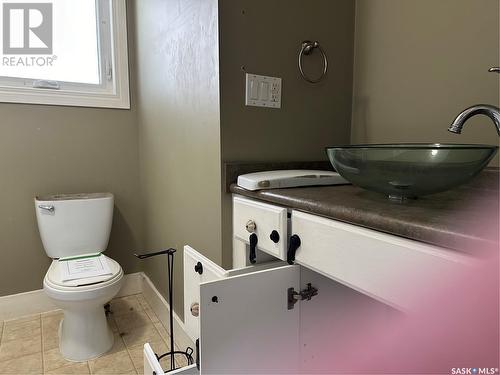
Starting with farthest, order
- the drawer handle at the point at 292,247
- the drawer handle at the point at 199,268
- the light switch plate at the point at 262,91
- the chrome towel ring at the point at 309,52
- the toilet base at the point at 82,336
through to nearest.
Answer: the toilet base at the point at 82,336, the chrome towel ring at the point at 309,52, the light switch plate at the point at 262,91, the drawer handle at the point at 199,268, the drawer handle at the point at 292,247

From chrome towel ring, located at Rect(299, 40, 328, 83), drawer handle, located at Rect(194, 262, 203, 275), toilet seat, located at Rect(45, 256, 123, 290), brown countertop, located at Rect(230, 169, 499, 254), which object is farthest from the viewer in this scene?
toilet seat, located at Rect(45, 256, 123, 290)

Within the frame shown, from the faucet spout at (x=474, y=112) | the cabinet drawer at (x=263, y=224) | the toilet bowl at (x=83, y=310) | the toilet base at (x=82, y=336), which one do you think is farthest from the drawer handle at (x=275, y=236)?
the toilet base at (x=82, y=336)

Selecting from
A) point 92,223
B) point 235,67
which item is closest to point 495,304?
point 235,67

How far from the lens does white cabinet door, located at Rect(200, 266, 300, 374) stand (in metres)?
0.70

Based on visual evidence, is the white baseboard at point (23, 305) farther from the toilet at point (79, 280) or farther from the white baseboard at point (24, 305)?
the toilet at point (79, 280)

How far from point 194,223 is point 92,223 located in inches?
31.6

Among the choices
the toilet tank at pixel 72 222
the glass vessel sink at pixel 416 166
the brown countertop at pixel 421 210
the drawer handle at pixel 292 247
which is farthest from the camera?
the toilet tank at pixel 72 222

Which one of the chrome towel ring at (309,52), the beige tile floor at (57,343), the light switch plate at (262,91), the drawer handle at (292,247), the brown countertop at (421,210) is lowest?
the beige tile floor at (57,343)

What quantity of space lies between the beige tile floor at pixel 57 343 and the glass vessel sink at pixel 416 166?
4.19 feet

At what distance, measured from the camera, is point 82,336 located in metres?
1.54

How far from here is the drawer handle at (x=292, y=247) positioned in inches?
31.7

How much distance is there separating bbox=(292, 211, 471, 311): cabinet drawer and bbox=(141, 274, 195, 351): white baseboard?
3.38ft

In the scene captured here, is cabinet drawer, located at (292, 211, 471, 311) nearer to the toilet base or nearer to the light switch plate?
the light switch plate

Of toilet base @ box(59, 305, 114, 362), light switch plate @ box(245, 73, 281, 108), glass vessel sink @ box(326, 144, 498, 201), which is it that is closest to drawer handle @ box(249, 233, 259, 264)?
glass vessel sink @ box(326, 144, 498, 201)
